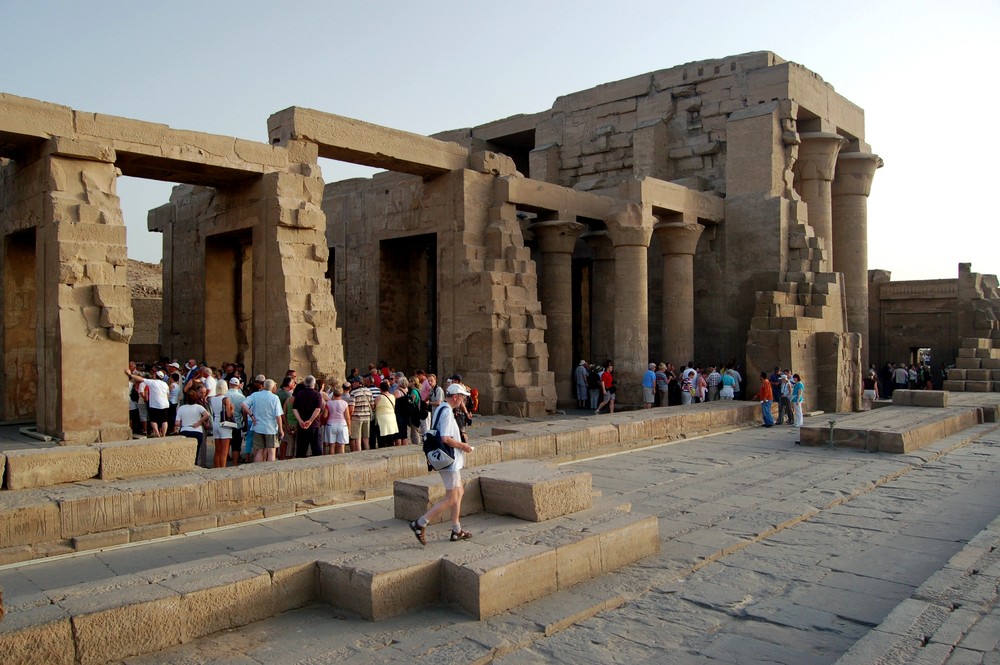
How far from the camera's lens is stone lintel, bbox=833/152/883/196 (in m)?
23.4

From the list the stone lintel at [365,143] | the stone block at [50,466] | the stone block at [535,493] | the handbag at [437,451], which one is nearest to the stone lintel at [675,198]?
the stone lintel at [365,143]

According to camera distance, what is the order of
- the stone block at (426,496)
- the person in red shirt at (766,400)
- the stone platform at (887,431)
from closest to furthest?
1. the stone block at (426,496)
2. the stone platform at (887,431)
3. the person in red shirt at (766,400)

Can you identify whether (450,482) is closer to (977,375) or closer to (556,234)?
(556,234)

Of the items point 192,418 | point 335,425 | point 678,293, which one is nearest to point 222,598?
point 192,418

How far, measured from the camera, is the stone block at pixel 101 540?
20.3 feet

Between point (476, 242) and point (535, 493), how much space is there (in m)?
10.8

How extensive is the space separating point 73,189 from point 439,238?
714 centimetres

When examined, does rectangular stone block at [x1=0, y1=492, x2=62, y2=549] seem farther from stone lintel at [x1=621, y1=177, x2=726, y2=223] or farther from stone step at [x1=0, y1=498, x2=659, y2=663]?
stone lintel at [x1=621, y1=177, x2=726, y2=223]

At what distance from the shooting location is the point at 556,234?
59.1 feet

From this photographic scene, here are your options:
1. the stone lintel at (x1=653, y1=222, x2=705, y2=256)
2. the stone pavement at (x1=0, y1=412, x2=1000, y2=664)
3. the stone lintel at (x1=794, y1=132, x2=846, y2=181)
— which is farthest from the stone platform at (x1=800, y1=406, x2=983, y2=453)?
the stone lintel at (x1=794, y1=132, x2=846, y2=181)

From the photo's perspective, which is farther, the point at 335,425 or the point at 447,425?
the point at 335,425

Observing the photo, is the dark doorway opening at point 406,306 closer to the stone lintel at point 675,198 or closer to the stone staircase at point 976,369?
the stone lintel at point 675,198

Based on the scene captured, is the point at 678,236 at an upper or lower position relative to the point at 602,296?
upper

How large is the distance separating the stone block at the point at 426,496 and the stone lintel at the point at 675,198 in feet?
40.0
